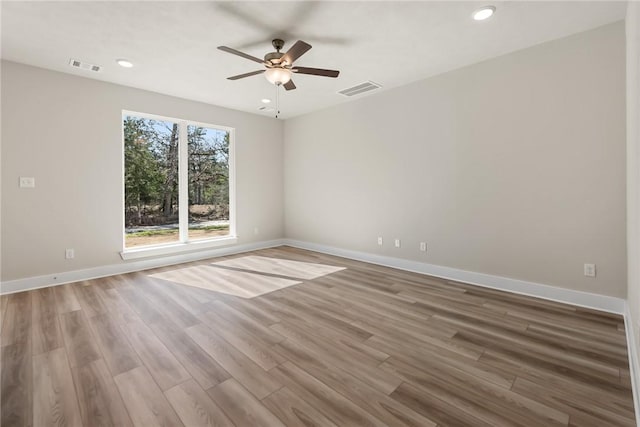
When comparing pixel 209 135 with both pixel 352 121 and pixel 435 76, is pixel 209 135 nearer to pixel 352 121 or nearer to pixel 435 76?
pixel 352 121

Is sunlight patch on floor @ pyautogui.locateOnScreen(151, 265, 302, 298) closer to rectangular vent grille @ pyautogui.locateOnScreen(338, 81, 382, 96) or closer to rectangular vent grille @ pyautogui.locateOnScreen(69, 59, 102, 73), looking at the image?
rectangular vent grille @ pyautogui.locateOnScreen(69, 59, 102, 73)

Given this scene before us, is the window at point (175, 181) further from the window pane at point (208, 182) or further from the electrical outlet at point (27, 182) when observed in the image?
the electrical outlet at point (27, 182)

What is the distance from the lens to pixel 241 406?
5.11 ft

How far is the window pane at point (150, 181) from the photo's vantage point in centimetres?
441

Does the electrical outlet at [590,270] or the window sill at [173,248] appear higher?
the electrical outlet at [590,270]

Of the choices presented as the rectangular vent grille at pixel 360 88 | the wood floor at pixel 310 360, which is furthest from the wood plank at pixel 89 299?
the rectangular vent grille at pixel 360 88

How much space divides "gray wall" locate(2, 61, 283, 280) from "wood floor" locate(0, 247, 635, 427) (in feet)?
2.36

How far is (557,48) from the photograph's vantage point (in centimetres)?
296

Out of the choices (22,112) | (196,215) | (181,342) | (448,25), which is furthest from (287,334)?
(22,112)

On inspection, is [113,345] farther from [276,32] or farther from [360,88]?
[360,88]

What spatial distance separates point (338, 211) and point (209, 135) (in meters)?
2.86

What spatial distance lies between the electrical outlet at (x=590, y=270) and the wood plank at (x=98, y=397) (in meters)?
4.01

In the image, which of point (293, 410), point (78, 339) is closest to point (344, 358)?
point (293, 410)

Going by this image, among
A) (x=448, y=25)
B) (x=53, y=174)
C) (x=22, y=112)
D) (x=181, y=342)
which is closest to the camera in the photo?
(x=181, y=342)
